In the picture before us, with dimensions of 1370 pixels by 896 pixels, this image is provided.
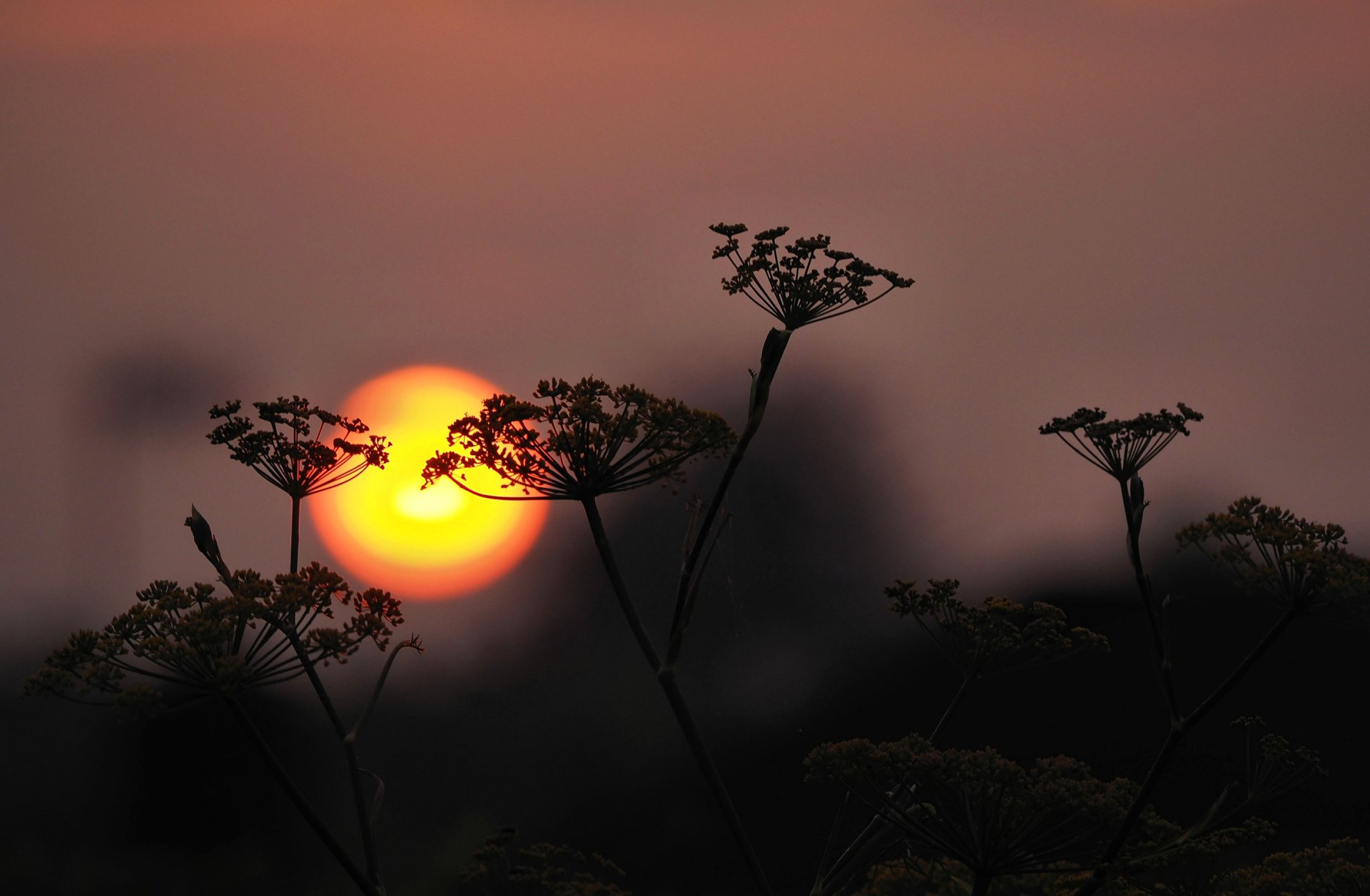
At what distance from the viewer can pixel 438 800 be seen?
18.6 meters

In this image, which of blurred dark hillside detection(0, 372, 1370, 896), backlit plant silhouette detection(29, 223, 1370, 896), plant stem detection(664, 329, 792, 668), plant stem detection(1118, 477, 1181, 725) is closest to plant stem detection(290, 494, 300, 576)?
backlit plant silhouette detection(29, 223, 1370, 896)

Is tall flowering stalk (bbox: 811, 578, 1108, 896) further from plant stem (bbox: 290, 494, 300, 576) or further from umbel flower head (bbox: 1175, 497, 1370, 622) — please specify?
plant stem (bbox: 290, 494, 300, 576)

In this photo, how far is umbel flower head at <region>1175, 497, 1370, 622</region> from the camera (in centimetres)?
475

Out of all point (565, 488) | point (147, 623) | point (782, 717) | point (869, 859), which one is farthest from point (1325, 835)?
point (147, 623)

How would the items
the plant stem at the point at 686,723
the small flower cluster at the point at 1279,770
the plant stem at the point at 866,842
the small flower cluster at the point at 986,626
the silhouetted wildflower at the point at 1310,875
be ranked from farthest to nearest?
the silhouetted wildflower at the point at 1310,875 < the small flower cluster at the point at 986,626 < the plant stem at the point at 866,842 < the small flower cluster at the point at 1279,770 < the plant stem at the point at 686,723

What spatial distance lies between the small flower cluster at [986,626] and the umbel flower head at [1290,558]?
0.91m

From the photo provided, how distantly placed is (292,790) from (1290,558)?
14.9 feet

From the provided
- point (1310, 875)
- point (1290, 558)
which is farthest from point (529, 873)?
point (1310, 875)

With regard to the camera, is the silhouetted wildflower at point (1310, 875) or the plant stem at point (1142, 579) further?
the silhouetted wildflower at point (1310, 875)

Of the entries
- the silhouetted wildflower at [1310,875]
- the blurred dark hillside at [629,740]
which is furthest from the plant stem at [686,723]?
the blurred dark hillside at [629,740]

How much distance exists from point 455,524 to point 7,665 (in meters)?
7.07

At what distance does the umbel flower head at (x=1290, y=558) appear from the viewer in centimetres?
475

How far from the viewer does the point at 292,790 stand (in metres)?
5.07

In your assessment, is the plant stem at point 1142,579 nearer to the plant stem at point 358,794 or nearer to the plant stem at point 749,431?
the plant stem at point 749,431
